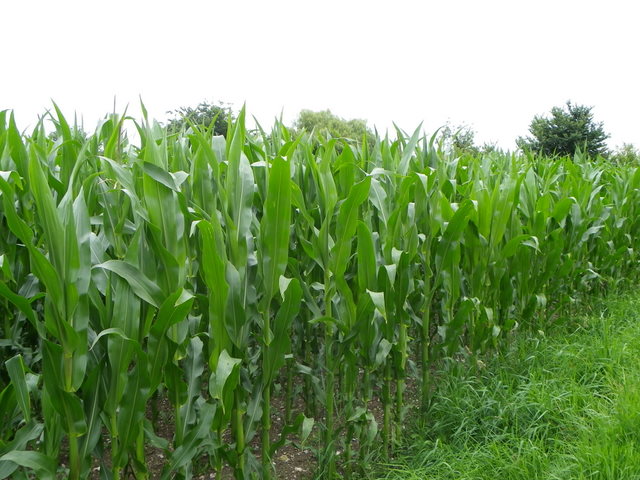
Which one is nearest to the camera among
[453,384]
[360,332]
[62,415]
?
[62,415]

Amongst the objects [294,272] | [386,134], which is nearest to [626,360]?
[386,134]

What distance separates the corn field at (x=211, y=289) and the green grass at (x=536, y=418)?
0.18 meters

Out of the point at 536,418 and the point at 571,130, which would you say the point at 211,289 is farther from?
the point at 571,130

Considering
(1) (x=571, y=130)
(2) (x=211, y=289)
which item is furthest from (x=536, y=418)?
(1) (x=571, y=130)

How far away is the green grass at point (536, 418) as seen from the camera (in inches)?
92.2

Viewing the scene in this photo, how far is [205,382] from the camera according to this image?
274 cm

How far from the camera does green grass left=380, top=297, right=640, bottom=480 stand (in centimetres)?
234

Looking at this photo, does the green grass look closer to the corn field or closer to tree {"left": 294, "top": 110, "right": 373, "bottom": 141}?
the corn field

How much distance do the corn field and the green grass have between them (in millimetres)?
181

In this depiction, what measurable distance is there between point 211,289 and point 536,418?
6.15 feet

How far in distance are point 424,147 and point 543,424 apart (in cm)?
167

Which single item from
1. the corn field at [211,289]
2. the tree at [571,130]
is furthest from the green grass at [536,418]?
the tree at [571,130]

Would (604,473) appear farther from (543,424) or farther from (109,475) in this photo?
(109,475)

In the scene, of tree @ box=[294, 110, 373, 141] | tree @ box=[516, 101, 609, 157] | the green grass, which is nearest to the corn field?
the green grass
